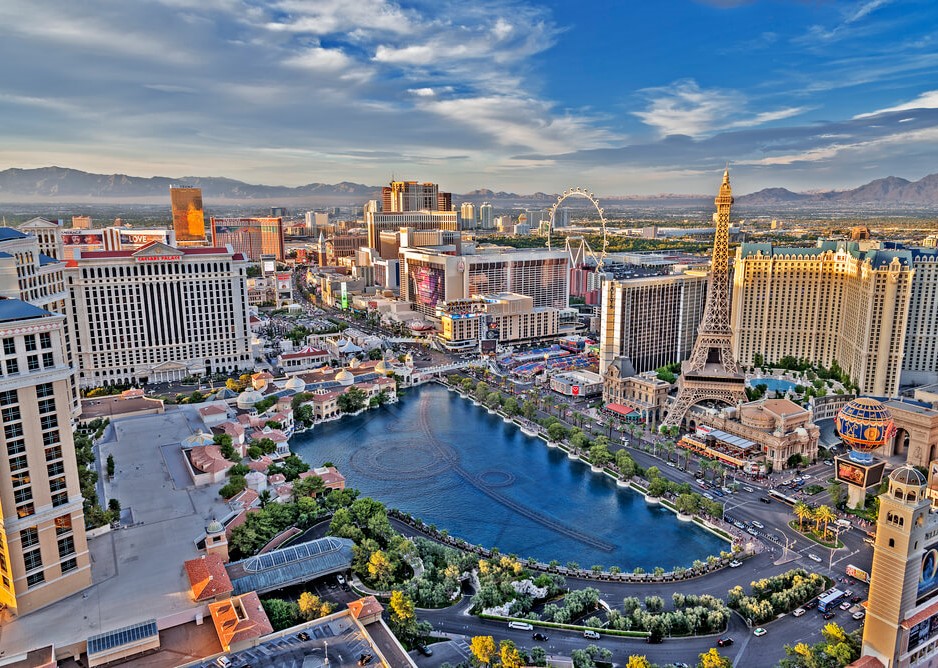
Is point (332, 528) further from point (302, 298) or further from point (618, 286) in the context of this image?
point (302, 298)

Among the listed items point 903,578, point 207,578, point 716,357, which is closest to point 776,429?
point 716,357

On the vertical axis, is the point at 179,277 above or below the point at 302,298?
above

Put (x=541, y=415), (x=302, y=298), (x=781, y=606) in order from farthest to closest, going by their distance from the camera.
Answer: (x=302, y=298) → (x=541, y=415) → (x=781, y=606)

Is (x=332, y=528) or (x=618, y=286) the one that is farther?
(x=618, y=286)

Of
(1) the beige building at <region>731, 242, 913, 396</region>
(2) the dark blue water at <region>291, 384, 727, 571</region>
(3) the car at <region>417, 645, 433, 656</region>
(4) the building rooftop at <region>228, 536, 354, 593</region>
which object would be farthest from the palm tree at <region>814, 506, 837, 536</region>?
(1) the beige building at <region>731, 242, 913, 396</region>

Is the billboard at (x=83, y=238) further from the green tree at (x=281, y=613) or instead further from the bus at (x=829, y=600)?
the bus at (x=829, y=600)

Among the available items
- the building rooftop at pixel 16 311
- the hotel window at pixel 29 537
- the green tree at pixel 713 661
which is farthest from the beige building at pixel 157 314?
the green tree at pixel 713 661

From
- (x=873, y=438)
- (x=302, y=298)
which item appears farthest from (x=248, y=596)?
(x=302, y=298)
